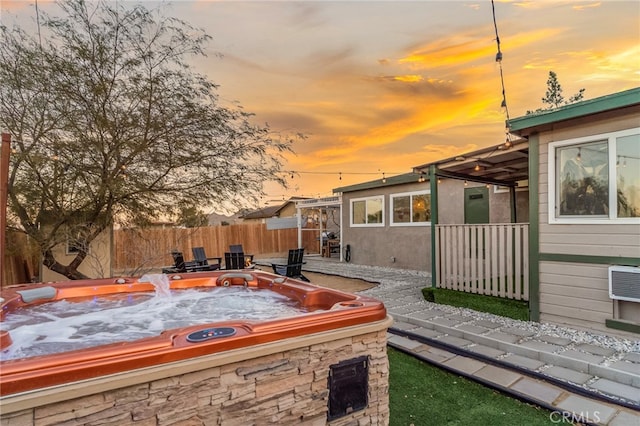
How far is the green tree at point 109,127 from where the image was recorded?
4.68 metres

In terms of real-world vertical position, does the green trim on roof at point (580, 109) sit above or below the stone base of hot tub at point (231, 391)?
above

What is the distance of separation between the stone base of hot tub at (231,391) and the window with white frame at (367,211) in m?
8.69

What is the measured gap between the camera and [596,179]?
13.2ft

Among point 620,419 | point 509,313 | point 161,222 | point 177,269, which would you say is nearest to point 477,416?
point 620,419

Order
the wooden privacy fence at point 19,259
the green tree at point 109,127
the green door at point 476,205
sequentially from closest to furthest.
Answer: the green tree at point 109,127, the wooden privacy fence at point 19,259, the green door at point 476,205

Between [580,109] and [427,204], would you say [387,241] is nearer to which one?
[427,204]

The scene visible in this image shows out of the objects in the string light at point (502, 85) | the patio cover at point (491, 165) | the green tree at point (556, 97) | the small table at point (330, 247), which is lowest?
the small table at point (330, 247)

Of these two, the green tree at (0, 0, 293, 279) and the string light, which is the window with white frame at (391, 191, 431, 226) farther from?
the green tree at (0, 0, 293, 279)

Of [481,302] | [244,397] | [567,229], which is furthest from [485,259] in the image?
A: [244,397]

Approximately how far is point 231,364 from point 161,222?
→ 527 centimetres

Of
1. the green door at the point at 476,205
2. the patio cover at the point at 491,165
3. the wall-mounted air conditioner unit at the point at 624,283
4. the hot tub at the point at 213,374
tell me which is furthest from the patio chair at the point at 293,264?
the wall-mounted air conditioner unit at the point at 624,283

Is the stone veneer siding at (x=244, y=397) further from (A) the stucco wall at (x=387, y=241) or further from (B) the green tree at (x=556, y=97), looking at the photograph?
(B) the green tree at (x=556, y=97)

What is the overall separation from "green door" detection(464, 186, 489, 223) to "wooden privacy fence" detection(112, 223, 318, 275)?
6.62 metres

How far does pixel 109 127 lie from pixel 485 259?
616 cm
